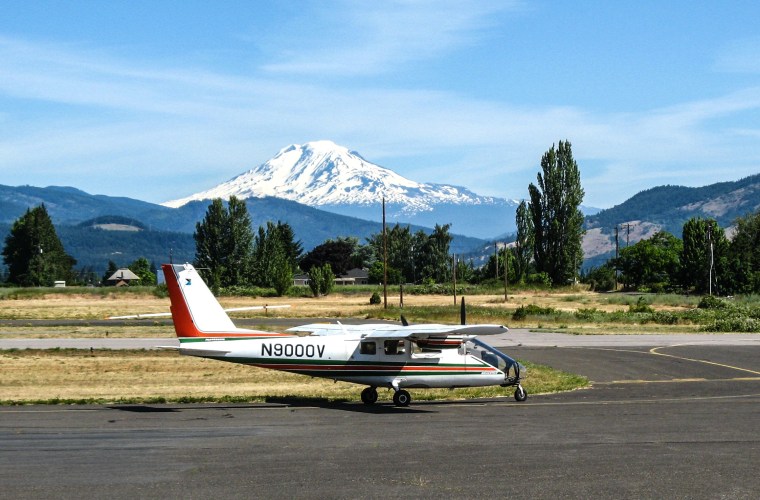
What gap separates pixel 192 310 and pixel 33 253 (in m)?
154

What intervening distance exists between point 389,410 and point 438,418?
2.42m

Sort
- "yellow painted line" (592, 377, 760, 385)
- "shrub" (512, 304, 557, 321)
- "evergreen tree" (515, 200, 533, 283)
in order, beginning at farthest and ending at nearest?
1. "evergreen tree" (515, 200, 533, 283)
2. "shrub" (512, 304, 557, 321)
3. "yellow painted line" (592, 377, 760, 385)

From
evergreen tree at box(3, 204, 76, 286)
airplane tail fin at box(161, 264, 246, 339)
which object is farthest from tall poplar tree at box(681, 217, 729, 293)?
evergreen tree at box(3, 204, 76, 286)

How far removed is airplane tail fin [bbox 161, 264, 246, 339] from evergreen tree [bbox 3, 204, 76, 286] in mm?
149047

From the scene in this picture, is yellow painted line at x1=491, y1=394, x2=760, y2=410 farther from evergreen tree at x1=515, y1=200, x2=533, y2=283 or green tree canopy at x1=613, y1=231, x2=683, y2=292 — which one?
green tree canopy at x1=613, y1=231, x2=683, y2=292

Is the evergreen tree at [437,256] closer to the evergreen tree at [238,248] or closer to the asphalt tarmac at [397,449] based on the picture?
the evergreen tree at [238,248]

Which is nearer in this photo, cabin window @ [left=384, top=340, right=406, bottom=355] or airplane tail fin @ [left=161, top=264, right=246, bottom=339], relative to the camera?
airplane tail fin @ [left=161, top=264, right=246, bottom=339]

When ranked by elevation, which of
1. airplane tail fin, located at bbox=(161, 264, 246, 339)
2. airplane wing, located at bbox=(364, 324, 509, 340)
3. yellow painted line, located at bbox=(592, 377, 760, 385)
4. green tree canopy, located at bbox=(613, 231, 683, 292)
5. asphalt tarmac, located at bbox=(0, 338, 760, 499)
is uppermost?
green tree canopy, located at bbox=(613, 231, 683, 292)

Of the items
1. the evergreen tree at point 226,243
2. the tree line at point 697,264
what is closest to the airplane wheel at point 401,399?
the tree line at point 697,264

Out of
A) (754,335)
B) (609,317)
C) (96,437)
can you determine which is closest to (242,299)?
(609,317)

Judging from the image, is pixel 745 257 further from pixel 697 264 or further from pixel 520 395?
pixel 520 395

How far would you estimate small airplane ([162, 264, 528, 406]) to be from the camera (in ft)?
92.3

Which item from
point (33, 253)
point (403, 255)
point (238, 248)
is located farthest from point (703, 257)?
point (33, 253)

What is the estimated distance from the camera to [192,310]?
28.2m
